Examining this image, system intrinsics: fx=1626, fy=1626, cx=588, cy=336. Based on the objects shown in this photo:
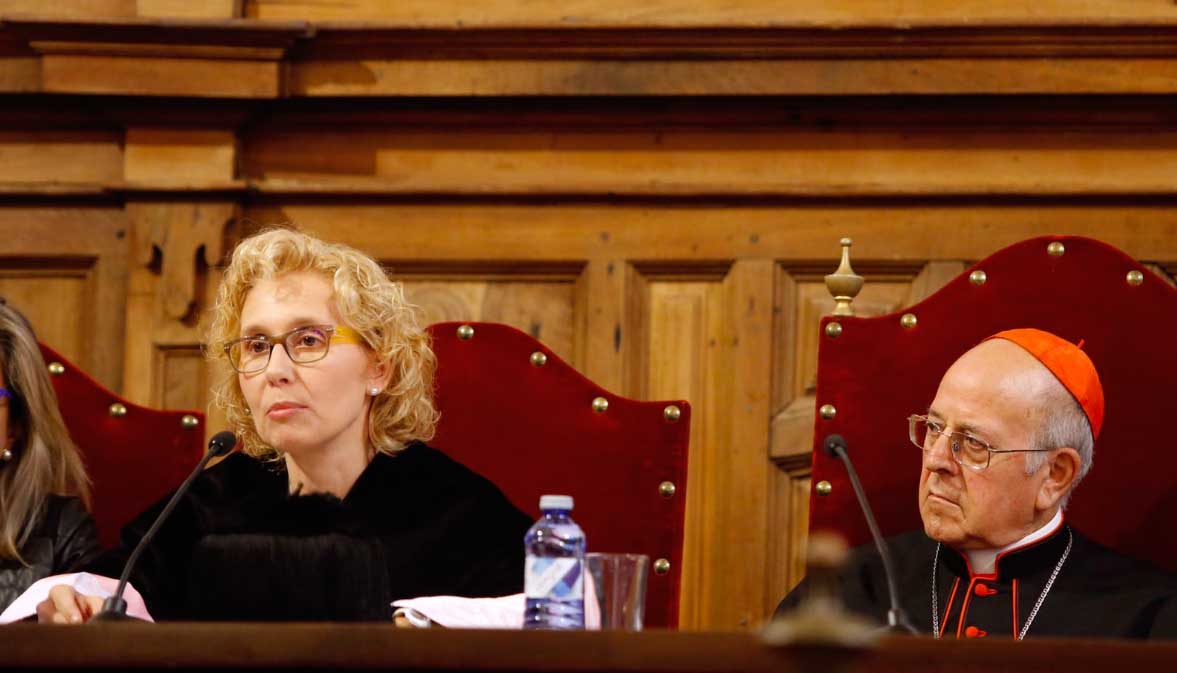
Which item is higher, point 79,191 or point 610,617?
point 79,191

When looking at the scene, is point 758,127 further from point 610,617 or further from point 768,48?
point 610,617

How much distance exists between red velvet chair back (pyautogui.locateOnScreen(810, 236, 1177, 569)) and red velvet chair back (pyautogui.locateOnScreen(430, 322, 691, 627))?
268 millimetres

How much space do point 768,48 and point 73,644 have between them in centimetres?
241

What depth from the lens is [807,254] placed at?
11.5 ft

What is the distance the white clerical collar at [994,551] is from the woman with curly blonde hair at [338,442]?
0.73 metres

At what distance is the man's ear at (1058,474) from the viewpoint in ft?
8.28

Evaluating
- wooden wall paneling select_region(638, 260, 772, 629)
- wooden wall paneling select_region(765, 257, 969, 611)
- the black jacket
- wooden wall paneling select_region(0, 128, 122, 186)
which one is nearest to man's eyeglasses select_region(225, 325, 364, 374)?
the black jacket

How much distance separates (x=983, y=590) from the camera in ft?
8.41

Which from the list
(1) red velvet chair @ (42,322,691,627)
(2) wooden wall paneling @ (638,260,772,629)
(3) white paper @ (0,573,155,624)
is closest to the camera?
(3) white paper @ (0,573,155,624)

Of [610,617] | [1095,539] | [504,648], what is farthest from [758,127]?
[504,648]

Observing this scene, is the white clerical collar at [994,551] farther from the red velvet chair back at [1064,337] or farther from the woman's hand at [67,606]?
the woman's hand at [67,606]

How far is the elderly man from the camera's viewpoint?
8.23 ft

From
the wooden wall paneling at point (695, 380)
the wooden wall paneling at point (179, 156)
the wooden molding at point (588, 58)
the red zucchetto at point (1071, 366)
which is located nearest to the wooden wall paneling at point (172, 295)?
the wooden wall paneling at point (179, 156)

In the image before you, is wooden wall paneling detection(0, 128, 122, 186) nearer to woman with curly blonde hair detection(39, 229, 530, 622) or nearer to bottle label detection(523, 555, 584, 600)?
woman with curly blonde hair detection(39, 229, 530, 622)
